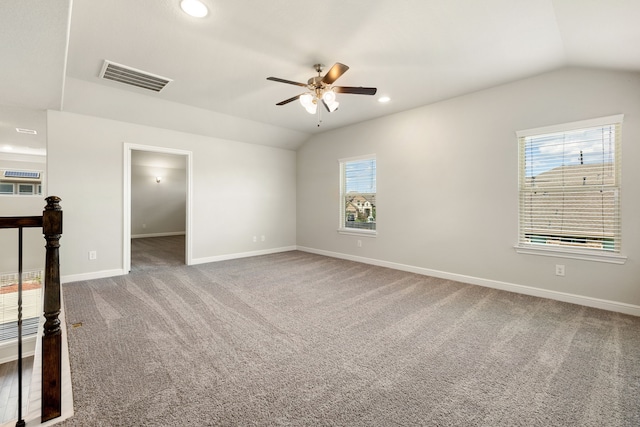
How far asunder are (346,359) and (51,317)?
1842mm

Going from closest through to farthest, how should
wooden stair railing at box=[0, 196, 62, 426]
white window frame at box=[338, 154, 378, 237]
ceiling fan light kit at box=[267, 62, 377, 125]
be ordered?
1. wooden stair railing at box=[0, 196, 62, 426]
2. ceiling fan light kit at box=[267, 62, 377, 125]
3. white window frame at box=[338, 154, 378, 237]

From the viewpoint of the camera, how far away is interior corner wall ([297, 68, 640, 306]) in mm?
2900

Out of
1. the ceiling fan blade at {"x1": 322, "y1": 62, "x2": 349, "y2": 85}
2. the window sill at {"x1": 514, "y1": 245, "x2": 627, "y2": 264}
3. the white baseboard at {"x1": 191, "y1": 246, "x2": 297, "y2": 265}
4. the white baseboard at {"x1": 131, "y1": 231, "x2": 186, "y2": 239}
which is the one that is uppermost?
the ceiling fan blade at {"x1": 322, "y1": 62, "x2": 349, "y2": 85}

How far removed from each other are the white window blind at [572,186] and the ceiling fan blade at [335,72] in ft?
8.31

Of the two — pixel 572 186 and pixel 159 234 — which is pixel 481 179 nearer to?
pixel 572 186

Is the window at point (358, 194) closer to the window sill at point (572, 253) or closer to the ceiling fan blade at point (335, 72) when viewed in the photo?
the window sill at point (572, 253)

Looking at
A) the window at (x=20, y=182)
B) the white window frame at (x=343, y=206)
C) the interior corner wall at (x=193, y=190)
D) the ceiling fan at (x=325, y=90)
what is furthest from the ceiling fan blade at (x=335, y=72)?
the window at (x=20, y=182)

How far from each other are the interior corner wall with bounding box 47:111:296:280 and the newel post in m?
3.23

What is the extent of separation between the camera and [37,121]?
14.1ft

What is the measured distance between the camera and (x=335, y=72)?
8.57 ft

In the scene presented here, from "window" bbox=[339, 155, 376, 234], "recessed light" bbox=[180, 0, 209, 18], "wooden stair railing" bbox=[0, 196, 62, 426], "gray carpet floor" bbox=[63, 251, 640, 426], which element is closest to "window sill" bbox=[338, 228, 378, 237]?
"window" bbox=[339, 155, 376, 234]

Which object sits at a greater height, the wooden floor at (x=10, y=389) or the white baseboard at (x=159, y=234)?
the white baseboard at (x=159, y=234)

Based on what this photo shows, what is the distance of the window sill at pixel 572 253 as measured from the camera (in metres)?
2.94

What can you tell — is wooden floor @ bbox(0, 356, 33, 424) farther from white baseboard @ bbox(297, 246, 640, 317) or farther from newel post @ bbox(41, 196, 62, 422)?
white baseboard @ bbox(297, 246, 640, 317)
